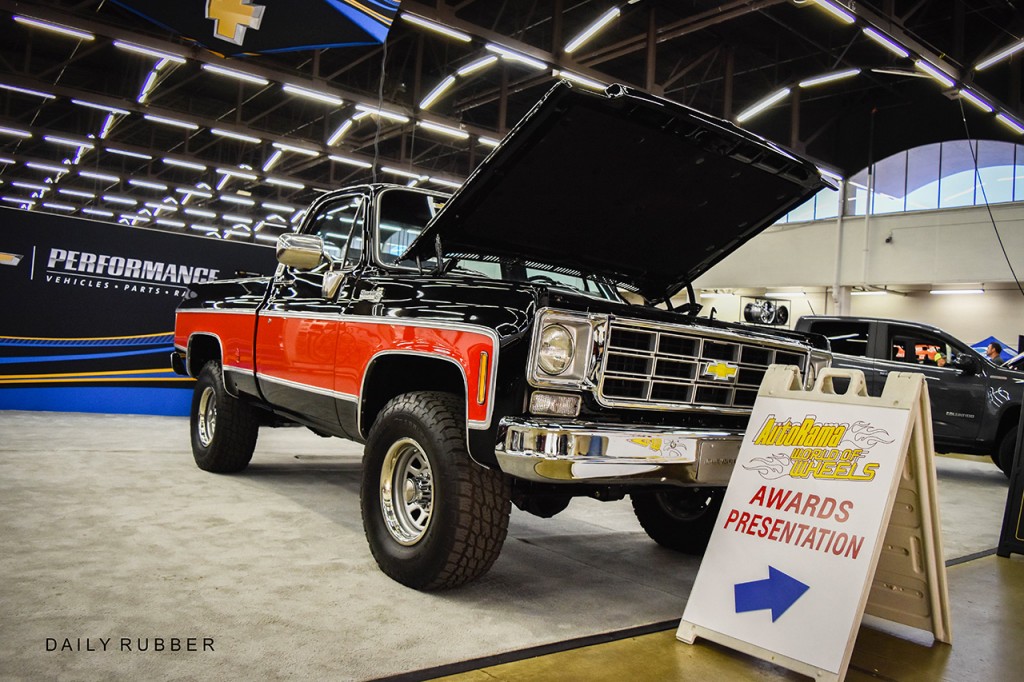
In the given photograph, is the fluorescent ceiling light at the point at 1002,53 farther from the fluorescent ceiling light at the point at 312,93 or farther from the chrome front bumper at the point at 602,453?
the chrome front bumper at the point at 602,453

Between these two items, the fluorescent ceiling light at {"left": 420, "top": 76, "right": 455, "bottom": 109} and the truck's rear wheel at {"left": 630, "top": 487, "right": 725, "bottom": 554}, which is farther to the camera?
the fluorescent ceiling light at {"left": 420, "top": 76, "right": 455, "bottom": 109}

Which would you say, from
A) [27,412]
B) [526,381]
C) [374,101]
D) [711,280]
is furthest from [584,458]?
[711,280]

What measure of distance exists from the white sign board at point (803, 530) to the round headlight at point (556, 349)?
85cm

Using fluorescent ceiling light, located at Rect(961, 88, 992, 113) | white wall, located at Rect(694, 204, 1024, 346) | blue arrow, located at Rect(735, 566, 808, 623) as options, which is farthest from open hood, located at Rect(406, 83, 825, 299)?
white wall, located at Rect(694, 204, 1024, 346)

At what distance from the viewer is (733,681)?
2684 millimetres

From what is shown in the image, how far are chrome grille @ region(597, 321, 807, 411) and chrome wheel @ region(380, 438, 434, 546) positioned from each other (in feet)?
3.30

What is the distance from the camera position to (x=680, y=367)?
3.45m

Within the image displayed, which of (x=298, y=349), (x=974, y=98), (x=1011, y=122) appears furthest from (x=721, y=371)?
(x=1011, y=122)

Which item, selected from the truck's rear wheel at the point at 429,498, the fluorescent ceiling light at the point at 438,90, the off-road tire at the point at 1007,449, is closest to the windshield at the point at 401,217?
the truck's rear wheel at the point at 429,498

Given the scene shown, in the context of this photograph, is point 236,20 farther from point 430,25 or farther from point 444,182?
point 444,182

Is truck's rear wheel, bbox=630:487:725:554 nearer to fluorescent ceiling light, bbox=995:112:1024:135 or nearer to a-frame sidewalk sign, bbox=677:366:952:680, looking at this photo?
a-frame sidewalk sign, bbox=677:366:952:680

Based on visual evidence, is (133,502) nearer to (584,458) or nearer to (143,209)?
(584,458)

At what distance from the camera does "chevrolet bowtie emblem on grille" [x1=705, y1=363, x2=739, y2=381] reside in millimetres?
3512

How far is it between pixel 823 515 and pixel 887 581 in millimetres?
644
